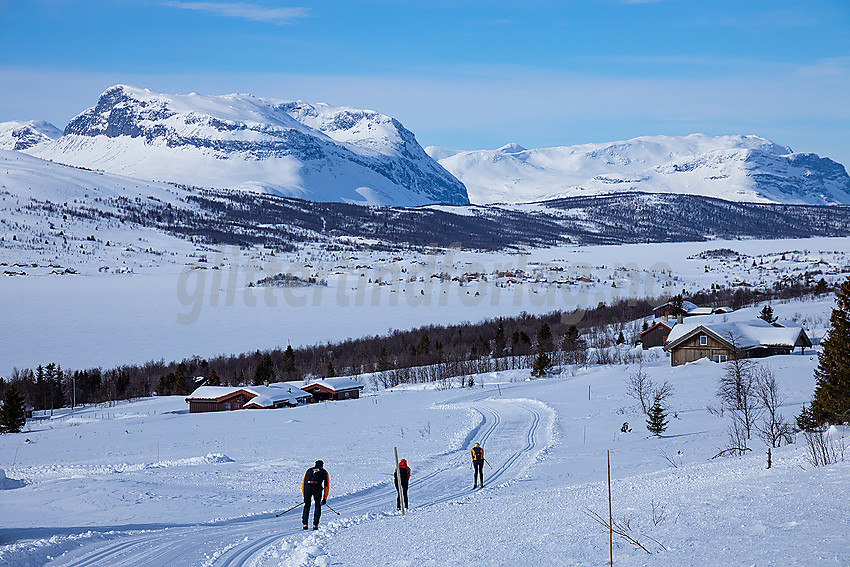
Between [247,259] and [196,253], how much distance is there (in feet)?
48.8

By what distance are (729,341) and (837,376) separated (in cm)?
3499

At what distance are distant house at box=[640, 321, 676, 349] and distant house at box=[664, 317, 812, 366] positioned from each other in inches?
593

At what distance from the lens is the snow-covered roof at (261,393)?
177 feet

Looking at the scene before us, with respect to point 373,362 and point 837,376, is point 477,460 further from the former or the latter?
point 373,362

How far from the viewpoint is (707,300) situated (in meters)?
113

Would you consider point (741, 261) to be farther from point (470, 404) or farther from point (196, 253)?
point (470, 404)

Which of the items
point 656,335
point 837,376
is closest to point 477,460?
point 837,376

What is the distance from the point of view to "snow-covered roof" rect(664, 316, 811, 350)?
54.8 metres

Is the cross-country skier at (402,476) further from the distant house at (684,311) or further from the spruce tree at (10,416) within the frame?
the distant house at (684,311)

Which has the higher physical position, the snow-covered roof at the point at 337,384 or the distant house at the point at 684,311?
the distant house at the point at 684,311

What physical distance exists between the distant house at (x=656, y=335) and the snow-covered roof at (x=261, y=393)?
37.8m

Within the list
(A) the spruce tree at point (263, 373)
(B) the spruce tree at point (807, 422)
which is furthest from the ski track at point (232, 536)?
(A) the spruce tree at point (263, 373)

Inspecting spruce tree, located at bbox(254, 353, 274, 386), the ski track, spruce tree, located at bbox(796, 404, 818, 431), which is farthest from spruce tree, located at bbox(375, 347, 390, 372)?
spruce tree, located at bbox(796, 404, 818, 431)

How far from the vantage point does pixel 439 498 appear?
53.9 feet
